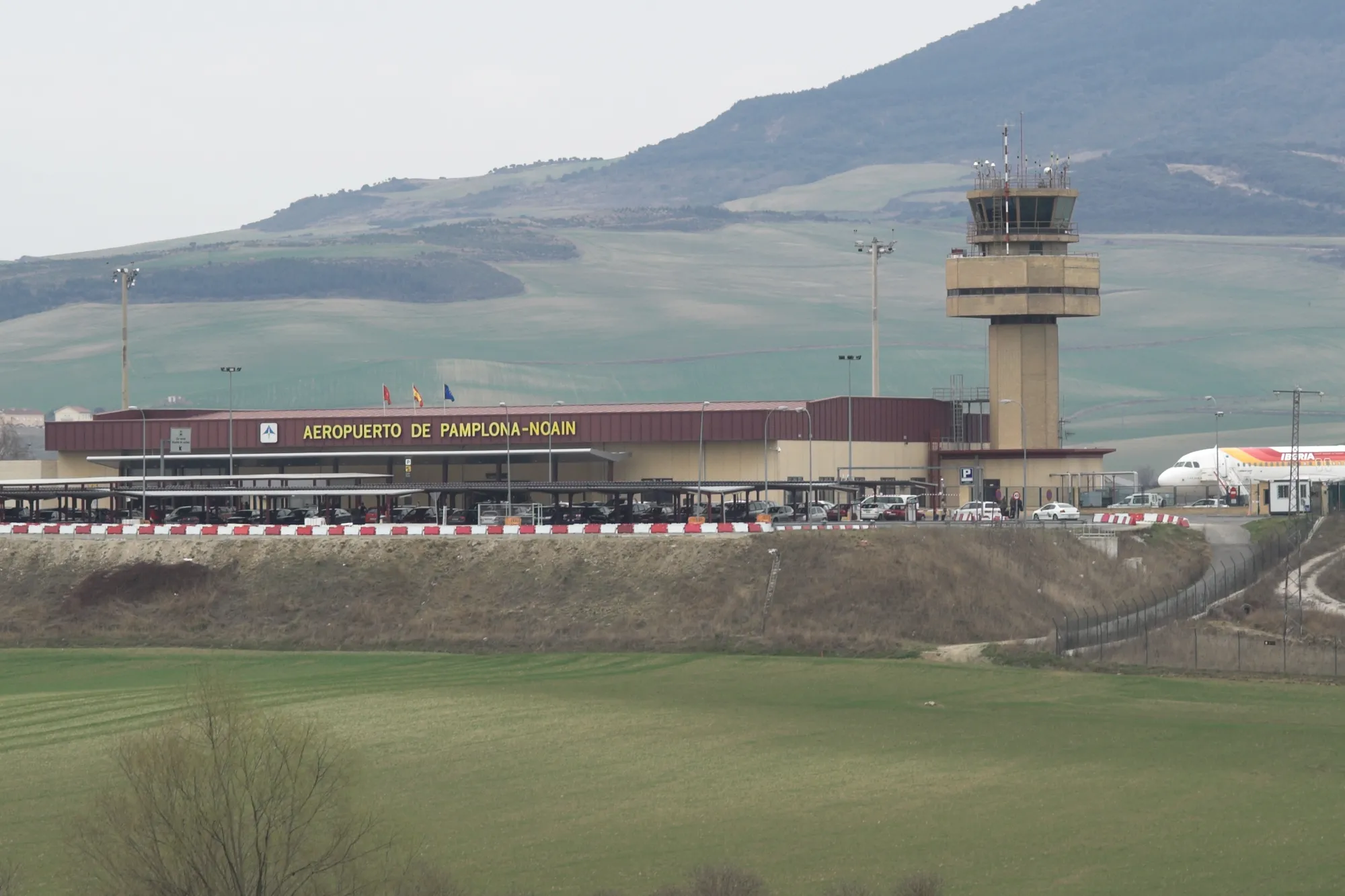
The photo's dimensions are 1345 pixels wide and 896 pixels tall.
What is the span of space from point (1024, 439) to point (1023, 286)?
42.0 feet

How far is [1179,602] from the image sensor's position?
357 feet

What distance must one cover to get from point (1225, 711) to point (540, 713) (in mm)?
25701

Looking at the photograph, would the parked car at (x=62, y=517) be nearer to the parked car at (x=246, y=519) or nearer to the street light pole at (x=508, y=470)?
the parked car at (x=246, y=519)

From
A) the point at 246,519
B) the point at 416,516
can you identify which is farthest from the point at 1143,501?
the point at 246,519

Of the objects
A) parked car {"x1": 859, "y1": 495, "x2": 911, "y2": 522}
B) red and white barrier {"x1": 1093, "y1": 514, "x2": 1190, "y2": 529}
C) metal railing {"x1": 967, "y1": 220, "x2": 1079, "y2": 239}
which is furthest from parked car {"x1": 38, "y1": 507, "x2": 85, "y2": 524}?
red and white barrier {"x1": 1093, "y1": 514, "x2": 1190, "y2": 529}

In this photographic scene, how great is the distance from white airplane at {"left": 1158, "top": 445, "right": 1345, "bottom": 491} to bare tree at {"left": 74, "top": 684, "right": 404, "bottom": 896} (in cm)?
13485

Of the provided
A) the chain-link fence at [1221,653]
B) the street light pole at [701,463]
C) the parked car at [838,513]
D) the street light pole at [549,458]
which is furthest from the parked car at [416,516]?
the chain-link fence at [1221,653]

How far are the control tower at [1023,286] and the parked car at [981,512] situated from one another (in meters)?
14.1

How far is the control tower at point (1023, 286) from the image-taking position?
15838 centimetres

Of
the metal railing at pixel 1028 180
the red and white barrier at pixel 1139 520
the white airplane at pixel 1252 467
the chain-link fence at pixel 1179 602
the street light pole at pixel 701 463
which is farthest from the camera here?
the white airplane at pixel 1252 467

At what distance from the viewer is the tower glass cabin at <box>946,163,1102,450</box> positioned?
15838 centimetres

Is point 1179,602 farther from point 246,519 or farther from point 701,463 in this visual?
point 246,519

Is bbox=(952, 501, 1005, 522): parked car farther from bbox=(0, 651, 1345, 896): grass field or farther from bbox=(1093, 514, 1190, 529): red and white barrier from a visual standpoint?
bbox=(0, 651, 1345, 896): grass field

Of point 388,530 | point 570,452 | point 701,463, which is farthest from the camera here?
point 570,452
